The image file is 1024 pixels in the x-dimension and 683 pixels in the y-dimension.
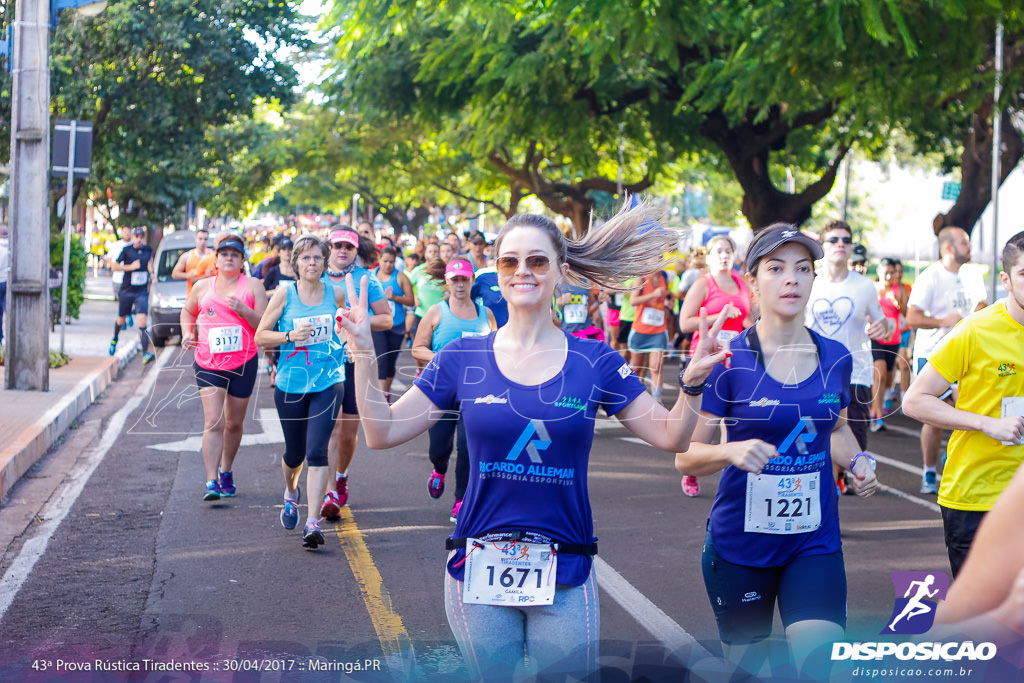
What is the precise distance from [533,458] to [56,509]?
5622 millimetres

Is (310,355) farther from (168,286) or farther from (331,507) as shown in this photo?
(168,286)

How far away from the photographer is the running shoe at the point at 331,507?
24.8 ft

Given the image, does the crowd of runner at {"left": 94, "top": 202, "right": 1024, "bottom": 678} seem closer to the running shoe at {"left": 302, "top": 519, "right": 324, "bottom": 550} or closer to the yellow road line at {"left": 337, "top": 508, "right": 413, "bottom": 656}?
the yellow road line at {"left": 337, "top": 508, "right": 413, "bottom": 656}

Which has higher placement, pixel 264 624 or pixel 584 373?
pixel 584 373

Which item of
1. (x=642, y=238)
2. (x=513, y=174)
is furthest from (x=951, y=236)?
(x=513, y=174)

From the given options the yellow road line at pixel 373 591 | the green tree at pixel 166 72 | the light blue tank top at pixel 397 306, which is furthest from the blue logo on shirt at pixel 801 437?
the green tree at pixel 166 72

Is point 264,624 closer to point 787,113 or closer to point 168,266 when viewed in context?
point 787,113

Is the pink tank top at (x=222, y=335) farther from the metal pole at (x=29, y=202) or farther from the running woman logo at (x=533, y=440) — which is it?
the metal pole at (x=29, y=202)

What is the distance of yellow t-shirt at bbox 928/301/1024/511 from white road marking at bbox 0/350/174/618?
A: 4119 mm

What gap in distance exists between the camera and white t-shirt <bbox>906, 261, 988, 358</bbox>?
336 inches

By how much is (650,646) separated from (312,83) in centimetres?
1687

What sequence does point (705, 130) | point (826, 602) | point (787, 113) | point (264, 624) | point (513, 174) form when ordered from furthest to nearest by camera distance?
point (513, 174)
point (705, 130)
point (787, 113)
point (264, 624)
point (826, 602)

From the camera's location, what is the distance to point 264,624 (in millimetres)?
5422

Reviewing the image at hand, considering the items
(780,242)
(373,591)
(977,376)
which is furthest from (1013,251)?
(373,591)
